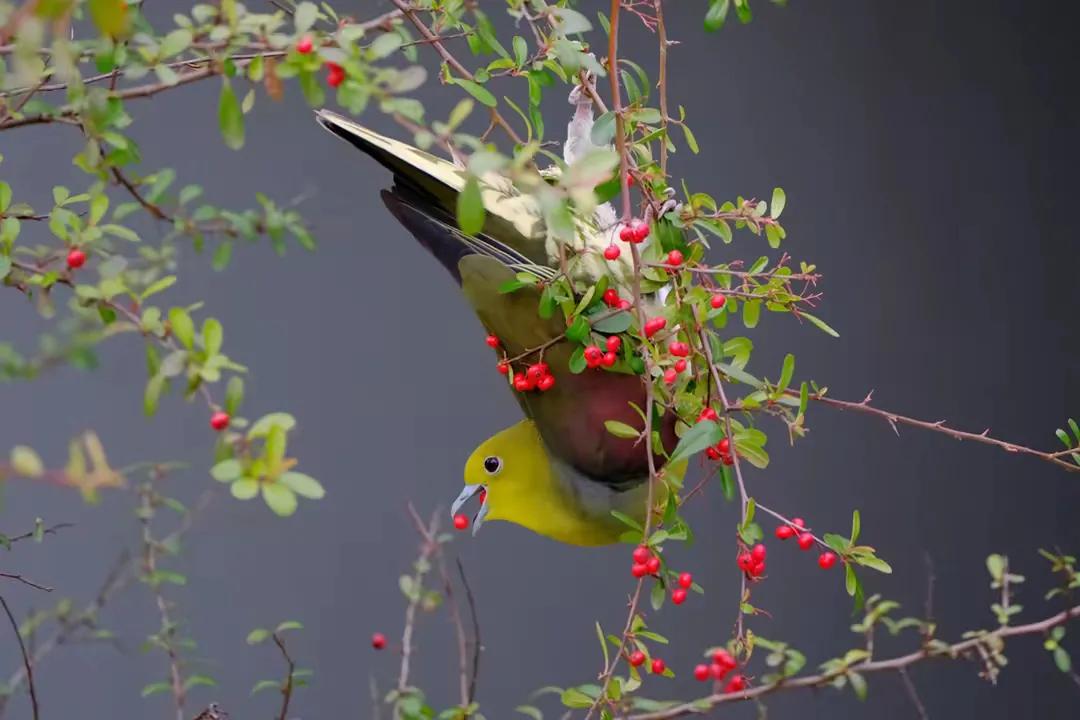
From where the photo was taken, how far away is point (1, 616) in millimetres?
1369

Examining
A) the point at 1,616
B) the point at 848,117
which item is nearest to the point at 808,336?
the point at 848,117

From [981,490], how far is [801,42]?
70 centimetres

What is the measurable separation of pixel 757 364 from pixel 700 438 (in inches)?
34.3

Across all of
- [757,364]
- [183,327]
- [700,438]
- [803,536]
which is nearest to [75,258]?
[183,327]

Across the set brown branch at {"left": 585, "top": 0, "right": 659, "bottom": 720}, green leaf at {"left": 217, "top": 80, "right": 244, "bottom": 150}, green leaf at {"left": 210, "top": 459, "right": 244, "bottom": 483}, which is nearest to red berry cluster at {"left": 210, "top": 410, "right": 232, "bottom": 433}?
green leaf at {"left": 210, "top": 459, "right": 244, "bottom": 483}

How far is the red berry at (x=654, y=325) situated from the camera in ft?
2.35

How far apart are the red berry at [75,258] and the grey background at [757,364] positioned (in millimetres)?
779

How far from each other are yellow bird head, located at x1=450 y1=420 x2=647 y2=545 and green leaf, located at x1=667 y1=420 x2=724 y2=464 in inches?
9.3

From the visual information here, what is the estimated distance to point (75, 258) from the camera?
0.59m

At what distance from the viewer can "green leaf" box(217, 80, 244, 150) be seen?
1.61 feet

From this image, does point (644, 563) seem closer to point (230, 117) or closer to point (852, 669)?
point (852, 669)

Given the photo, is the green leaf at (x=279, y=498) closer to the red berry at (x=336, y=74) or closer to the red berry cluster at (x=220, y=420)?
the red berry cluster at (x=220, y=420)

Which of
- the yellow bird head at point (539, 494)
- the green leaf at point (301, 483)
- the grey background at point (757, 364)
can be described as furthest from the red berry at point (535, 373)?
the grey background at point (757, 364)

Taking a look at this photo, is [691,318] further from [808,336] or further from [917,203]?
[917,203]
